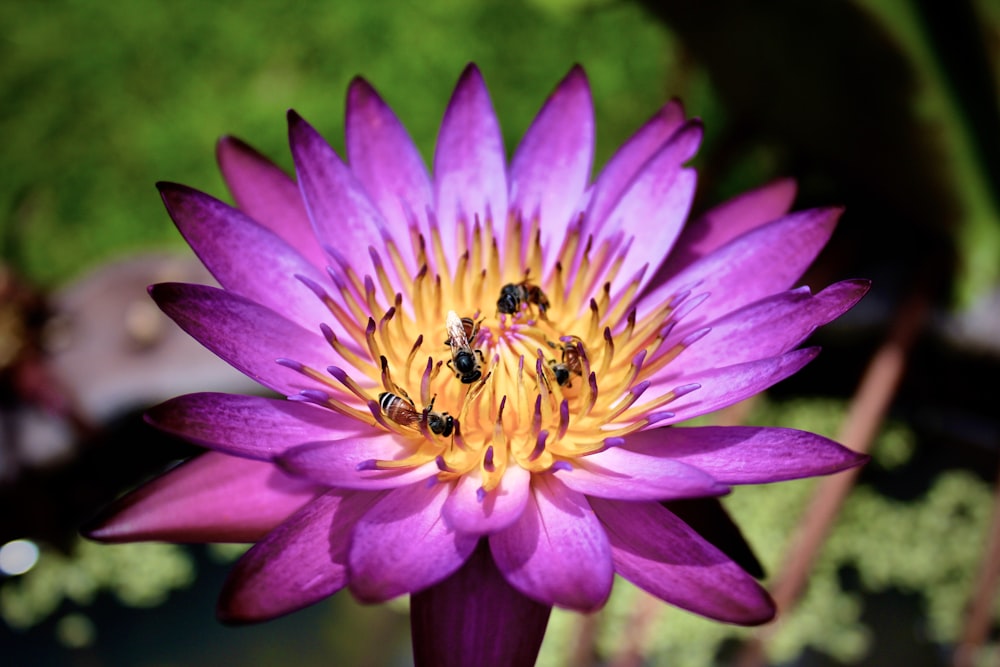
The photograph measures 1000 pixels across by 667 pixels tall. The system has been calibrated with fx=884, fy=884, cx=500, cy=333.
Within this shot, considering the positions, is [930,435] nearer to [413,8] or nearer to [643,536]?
[643,536]

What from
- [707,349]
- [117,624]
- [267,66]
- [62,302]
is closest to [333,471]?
[707,349]

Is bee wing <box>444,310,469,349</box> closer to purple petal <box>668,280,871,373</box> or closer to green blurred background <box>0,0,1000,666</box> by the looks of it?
purple petal <box>668,280,871,373</box>

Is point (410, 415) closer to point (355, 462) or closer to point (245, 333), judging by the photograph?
point (355, 462)

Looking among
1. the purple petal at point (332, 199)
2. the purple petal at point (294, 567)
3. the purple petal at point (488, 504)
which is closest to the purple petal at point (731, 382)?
the purple petal at point (488, 504)

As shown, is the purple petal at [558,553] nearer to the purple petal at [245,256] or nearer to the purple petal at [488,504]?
the purple petal at [488,504]

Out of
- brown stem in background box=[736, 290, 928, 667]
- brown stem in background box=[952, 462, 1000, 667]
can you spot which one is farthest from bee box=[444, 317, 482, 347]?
brown stem in background box=[952, 462, 1000, 667]

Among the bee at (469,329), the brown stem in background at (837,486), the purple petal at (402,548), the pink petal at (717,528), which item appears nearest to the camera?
the purple petal at (402,548)
